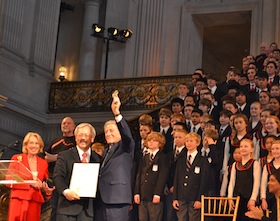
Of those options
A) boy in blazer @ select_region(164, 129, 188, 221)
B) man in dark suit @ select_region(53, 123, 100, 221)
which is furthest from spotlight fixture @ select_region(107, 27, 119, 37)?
man in dark suit @ select_region(53, 123, 100, 221)

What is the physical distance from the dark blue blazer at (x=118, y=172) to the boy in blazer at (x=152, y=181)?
2015 mm

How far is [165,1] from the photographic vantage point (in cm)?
1842

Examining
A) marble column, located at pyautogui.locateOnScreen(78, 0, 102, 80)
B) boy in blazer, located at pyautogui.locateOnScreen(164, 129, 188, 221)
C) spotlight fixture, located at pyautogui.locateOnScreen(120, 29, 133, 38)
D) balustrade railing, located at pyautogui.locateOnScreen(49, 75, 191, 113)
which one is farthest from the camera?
marble column, located at pyautogui.locateOnScreen(78, 0, 102, 80)

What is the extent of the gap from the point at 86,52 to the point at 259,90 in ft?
27.4

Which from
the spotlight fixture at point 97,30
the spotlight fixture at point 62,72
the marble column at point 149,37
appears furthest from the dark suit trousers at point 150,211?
the spotlight fixture at point 62,72

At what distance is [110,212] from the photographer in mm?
6879

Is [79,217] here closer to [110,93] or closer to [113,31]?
[110,93]

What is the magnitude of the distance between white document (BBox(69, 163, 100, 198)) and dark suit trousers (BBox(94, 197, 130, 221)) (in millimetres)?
316

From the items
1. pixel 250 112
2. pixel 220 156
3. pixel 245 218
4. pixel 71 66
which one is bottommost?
pixel 245 218

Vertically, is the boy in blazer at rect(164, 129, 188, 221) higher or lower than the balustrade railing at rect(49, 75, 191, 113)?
lower

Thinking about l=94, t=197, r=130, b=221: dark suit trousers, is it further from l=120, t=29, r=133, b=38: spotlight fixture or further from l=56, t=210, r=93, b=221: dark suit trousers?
l=120, t=29, r=133, b=38: spotlight fixture

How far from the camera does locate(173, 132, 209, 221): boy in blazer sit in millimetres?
8773

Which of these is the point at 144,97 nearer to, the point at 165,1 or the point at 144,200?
the point at 165,1

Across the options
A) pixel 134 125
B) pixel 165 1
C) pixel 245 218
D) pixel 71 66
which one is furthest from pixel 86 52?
pixel 245 218
